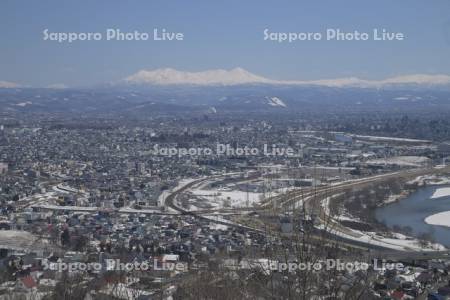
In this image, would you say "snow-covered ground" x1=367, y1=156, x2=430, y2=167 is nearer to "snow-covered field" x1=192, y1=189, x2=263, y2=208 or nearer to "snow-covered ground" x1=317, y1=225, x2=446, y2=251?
"snow-covered field" x1=192, y1=189, x2=263, y2=208

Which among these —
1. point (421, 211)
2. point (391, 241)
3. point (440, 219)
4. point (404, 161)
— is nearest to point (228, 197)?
point (421, 211)

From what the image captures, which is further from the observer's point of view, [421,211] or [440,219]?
[421,211]

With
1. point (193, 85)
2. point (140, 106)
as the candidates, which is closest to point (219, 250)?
point (140, 106)

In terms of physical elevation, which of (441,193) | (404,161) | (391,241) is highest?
(404,161)

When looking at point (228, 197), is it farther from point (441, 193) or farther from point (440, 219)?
point (441, 193)

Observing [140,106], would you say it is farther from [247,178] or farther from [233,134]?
[247,178]

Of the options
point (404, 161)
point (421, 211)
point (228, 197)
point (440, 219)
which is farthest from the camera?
point (404, 161)
